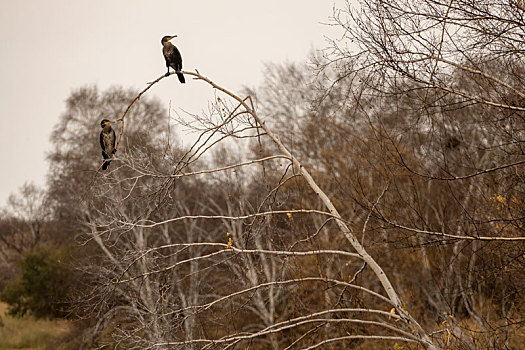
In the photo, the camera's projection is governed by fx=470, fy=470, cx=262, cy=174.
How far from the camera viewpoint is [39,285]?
16.6m

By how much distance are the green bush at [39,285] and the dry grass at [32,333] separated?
39cm

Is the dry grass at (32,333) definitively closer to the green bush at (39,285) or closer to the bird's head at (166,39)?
the green bush at (39,285)

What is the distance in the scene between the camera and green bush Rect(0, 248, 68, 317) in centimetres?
1641

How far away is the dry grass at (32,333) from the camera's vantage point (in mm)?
14249

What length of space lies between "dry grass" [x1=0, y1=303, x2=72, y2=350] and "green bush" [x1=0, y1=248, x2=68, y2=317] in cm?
39

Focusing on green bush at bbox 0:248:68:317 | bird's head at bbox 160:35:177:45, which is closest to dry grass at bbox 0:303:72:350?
green bush at bbox 0:248:68:317

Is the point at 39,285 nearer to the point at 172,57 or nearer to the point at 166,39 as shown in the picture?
the point at 166,39

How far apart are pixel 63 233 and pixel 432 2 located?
703 inches

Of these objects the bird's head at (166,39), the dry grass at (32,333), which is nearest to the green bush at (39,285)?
the dry grass at (32,333)

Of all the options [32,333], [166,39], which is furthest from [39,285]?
[166,39]

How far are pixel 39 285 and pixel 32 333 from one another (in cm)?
210

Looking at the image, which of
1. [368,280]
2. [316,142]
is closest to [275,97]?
[316,142]

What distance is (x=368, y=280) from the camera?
12.6 metres

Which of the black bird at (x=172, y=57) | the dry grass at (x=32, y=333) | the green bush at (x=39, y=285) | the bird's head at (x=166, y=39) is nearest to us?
the black bird at (x=172, y=57)
